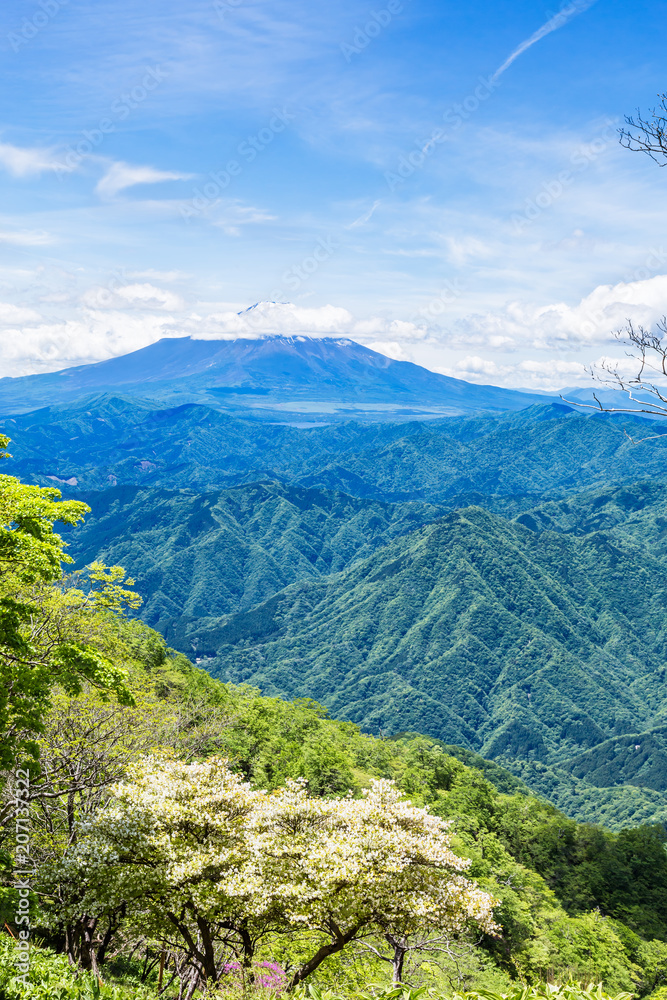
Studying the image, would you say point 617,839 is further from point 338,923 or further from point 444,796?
point 338,923

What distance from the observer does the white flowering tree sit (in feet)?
46.1

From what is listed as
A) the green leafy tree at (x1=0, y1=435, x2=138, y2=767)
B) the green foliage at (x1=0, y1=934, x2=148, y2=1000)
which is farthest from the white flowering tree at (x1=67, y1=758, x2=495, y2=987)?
the green foliage at (x1=0, y1=934, x2=148, y2=1000)

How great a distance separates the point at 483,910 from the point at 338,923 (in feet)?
11.2

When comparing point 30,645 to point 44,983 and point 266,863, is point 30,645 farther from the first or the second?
point 266,863

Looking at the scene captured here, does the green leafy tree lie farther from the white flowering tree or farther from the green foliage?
the green foliage

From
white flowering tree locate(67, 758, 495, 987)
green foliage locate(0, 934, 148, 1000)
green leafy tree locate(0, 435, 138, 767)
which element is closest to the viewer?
green foliage locate(0, 934, 148, 1000)

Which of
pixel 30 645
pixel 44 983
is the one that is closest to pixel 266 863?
pixel 44 983

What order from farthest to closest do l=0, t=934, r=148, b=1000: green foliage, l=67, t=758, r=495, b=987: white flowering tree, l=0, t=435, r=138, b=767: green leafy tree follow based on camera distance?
l=67, t=758, r=495, b=987: white flowering tree
l=0, t=435, r=138, b=767: green leafy tree
l=0, t=934, r=148, b=1000: green foliage

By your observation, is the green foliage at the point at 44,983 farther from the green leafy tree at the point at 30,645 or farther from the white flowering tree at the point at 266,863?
the green leafy tree at the point at 30,645

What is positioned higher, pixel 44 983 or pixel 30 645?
pixel 30 645

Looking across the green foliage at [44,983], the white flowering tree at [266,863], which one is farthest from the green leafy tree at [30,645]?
the green foliage at [44,983]

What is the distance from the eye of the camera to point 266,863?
14.6 metres

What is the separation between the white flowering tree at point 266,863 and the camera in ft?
46.1

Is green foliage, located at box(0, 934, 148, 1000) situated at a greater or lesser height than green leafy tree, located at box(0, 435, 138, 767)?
lesser
